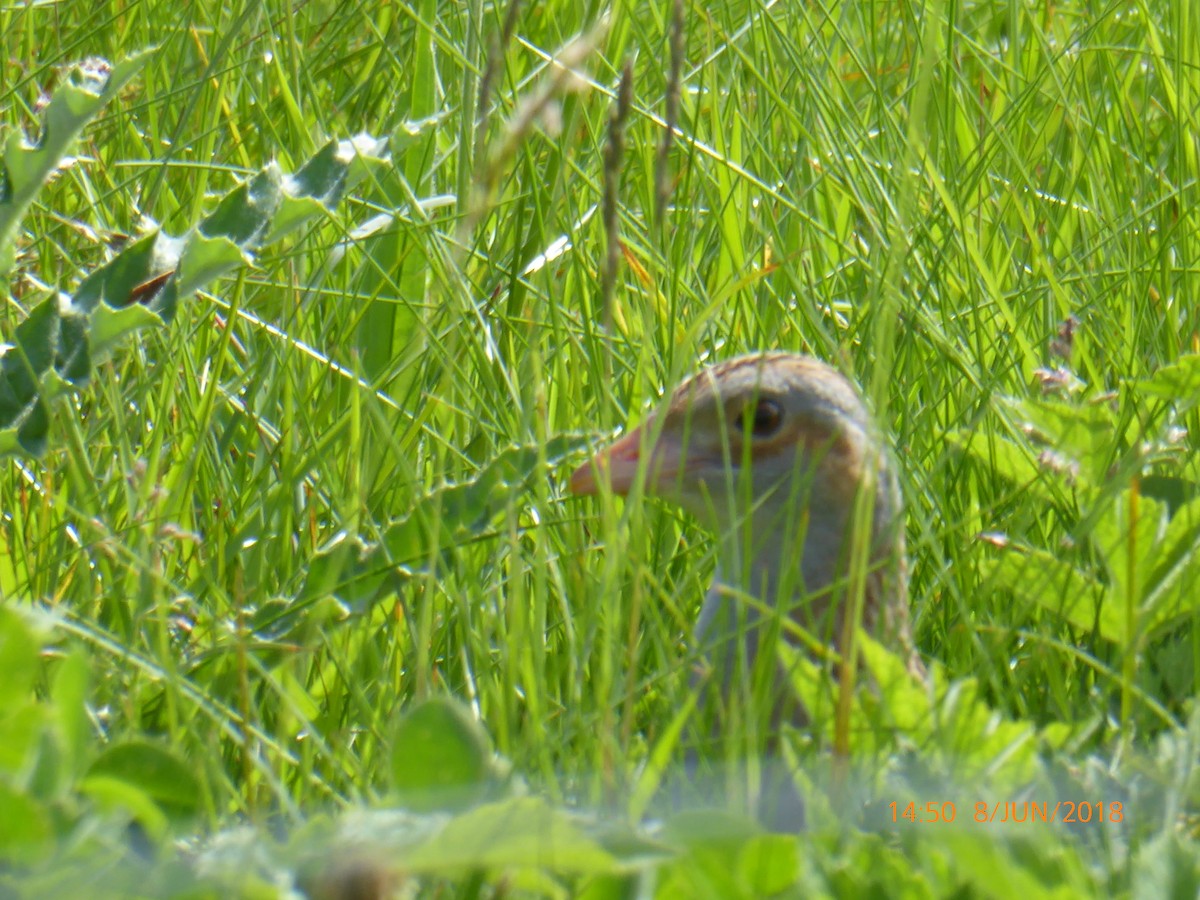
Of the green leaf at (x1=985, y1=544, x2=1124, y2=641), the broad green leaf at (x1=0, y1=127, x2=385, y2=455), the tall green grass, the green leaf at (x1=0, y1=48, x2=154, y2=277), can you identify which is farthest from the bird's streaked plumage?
the green leaf at (x1=0, y1=48, x2=154, y2=277)

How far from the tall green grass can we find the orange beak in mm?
90

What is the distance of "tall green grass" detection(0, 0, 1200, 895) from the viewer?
1687 millimetres

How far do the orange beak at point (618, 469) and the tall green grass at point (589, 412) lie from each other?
90 millimetres

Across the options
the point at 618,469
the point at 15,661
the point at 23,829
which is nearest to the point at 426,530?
the point at 618,469

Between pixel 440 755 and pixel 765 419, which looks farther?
pixel 765 419

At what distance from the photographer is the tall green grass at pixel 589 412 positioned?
1687 mm

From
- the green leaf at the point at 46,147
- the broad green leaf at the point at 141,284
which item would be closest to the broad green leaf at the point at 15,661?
the broad green leaf at the point at 141,284

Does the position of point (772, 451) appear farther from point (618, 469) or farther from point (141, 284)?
point (141, 284)

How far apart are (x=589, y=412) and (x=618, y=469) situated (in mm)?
536

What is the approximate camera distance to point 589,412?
2947mm

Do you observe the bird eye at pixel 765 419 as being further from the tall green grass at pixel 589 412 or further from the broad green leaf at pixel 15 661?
the broad green leaf at pixel 15 661

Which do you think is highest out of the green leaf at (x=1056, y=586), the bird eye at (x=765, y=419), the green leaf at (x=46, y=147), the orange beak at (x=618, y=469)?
the green leaf at (x=46, y=147)

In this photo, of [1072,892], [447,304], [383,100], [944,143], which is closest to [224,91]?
[383,100]

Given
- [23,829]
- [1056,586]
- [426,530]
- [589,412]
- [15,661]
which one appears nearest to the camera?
[23,829]
